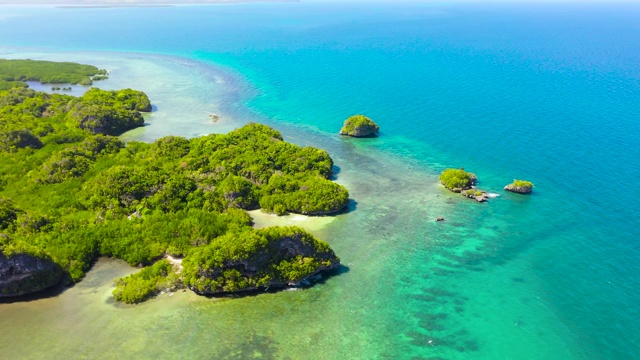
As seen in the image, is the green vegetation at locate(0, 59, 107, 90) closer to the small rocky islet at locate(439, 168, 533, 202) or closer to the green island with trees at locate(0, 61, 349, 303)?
the green island with trees at locate(0, 61, 349, 303)

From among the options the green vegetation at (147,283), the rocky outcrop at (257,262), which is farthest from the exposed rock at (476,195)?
the green vegetation at (147,283)

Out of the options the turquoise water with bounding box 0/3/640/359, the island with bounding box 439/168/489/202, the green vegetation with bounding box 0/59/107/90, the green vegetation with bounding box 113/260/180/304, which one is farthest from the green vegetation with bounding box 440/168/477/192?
the green vegetation with bounding box 0/59/107/90

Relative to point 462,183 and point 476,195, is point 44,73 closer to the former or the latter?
point 462,183

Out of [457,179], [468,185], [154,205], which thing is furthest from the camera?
[468,185]

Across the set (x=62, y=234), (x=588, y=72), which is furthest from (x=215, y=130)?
(x=588, y=72)

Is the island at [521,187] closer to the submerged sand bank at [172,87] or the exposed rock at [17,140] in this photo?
the submerged sand bank at [172,87]

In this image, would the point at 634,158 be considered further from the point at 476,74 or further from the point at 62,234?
the point at 62,234

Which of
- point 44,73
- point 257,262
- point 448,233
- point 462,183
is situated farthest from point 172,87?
point 448,233
